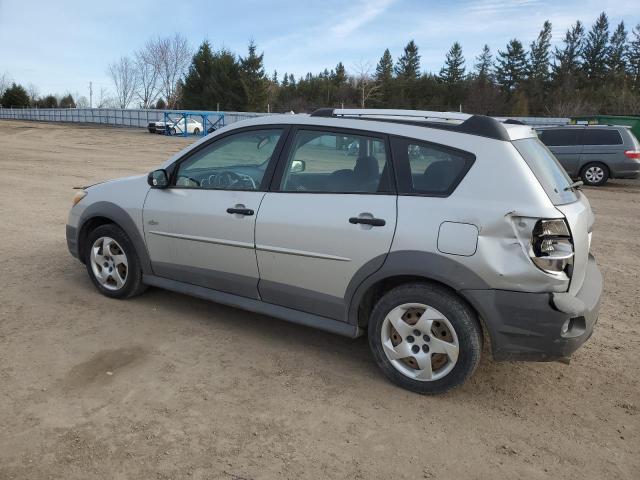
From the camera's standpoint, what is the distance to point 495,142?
3234mm

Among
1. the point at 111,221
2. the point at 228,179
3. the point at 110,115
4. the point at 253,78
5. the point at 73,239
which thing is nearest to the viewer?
the point at 228,179

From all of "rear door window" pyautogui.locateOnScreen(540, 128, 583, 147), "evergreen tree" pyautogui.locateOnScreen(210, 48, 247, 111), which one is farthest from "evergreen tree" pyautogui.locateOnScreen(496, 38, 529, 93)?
"rear door window" pyautogui.locateOnScreen(540, 128, 583, 147)

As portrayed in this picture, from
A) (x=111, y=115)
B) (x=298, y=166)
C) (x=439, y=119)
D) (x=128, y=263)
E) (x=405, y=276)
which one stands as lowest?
(x=128, y=263)

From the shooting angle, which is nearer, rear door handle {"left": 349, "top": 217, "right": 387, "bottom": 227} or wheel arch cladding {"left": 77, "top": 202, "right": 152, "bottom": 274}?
rear door handle {"left": 349, "top": 217, "right": 387, "bottom": 227}

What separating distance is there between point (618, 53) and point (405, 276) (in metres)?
72.5

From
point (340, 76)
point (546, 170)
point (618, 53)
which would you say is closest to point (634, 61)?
point (618, 53)

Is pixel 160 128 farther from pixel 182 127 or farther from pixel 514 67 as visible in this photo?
pixel 514 67

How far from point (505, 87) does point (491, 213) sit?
69723 millimetres

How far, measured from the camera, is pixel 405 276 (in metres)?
3.37

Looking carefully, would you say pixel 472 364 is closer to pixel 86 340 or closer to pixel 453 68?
pixel 86 340

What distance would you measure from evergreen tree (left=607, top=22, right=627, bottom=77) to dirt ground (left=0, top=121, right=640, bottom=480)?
227 feet

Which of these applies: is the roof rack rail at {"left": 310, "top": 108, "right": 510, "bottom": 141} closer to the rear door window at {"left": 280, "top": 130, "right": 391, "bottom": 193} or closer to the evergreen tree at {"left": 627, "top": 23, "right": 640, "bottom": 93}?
the rear door window at {"left": 280, "top": 130, "right": 391, "bottom": 193}

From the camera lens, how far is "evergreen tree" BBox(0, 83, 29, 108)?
85.9 m

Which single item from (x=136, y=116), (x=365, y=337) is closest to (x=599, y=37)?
(x=136, y=116)
